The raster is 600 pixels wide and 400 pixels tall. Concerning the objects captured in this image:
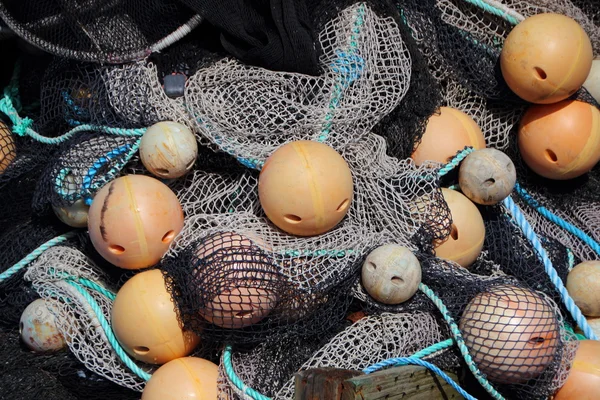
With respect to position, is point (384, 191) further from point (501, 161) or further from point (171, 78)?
point (171, 78)

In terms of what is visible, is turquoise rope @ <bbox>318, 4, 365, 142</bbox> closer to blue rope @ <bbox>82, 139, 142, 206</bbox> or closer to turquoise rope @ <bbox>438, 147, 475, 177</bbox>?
turquoise rope @ <bbox>438, 147, 475, 177</bbox>

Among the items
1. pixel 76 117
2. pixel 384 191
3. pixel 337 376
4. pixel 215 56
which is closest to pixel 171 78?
pixel 215 56

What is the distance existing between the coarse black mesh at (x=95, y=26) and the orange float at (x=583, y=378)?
1.97 meters

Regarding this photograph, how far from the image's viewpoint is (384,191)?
9.36 ft

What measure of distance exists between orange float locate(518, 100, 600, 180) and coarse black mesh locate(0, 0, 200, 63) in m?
1.49

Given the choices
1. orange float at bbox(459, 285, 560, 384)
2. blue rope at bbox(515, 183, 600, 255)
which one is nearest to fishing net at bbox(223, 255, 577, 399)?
orange float at bbox(459, 285, 560, 384)

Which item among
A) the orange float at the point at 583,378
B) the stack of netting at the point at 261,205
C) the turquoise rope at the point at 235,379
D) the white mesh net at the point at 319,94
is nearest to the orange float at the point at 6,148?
the stack of netting at the point at 261,205

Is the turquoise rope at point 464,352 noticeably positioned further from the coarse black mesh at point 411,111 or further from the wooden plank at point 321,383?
the coarse black mesh at point 411,111

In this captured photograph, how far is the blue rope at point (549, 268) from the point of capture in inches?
107

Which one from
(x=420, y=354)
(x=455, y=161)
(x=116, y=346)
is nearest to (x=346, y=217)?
(x=455, y=161)

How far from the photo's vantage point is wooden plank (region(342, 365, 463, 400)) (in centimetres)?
220

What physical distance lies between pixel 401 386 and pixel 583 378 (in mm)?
625

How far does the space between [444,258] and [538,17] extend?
1081 millimetres

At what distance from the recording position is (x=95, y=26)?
3.06 metres
